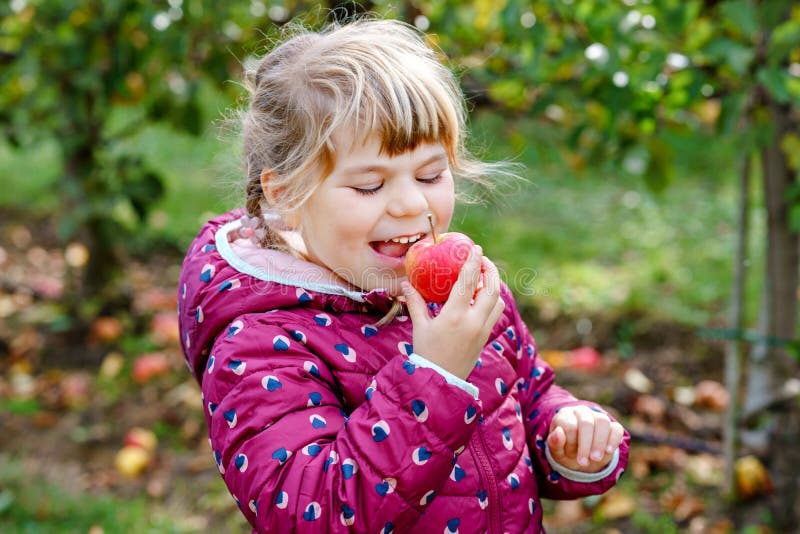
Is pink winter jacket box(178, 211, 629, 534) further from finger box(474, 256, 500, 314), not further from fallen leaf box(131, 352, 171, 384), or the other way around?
fallen leaf box(131, 352, 171, 384)

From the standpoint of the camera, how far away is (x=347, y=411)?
3.93ft

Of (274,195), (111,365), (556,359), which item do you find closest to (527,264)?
(556,359)

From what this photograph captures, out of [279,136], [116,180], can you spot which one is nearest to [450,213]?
[279,136]

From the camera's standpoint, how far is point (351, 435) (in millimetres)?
1053

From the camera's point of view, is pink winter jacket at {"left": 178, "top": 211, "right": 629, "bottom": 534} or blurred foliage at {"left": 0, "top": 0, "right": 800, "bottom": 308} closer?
pink winter jacket at {"left": 178, "top": 211, "right": 629, "bottom": 534}

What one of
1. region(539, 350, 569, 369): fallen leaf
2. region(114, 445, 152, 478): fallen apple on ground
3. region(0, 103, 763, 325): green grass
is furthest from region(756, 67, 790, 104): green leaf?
region(114, 445, 152, 478): fallen apple on ground

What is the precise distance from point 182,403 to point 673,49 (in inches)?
84.2

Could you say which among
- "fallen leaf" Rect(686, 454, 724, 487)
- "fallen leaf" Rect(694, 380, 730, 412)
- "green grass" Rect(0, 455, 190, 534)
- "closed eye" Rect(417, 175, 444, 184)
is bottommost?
"green grass" Rect(0, 455, 190, 534)

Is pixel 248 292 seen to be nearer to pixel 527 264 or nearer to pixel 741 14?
pixel 741 14

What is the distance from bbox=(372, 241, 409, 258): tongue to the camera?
1.20m

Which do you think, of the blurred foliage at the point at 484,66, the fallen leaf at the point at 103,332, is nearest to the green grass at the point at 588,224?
the blurred foliage at the point at 484,66

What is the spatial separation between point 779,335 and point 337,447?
188 centimetres

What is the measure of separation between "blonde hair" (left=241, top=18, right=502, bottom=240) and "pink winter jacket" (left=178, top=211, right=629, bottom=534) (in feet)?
0.47

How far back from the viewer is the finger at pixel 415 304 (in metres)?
1.11
